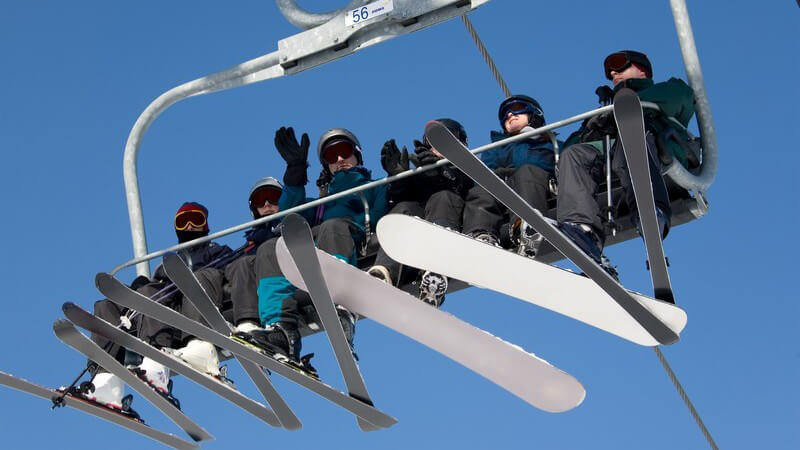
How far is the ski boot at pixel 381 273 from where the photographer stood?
391 inches

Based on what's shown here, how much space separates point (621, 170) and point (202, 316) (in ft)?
8.21

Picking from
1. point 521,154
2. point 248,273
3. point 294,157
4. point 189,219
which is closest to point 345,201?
point 294,157

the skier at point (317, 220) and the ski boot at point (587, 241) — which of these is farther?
the skier at point (317, 220)

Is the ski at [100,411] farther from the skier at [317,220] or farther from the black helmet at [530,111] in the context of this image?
the black helmet at [530,111]

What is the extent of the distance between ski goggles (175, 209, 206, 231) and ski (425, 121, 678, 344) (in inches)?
133

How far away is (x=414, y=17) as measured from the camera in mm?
10531

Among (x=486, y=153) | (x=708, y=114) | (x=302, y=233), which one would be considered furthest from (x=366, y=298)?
(x=708, y=114)

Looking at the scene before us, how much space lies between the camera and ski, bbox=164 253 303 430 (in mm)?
9672

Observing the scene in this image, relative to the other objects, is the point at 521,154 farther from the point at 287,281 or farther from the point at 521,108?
the point at 287,281

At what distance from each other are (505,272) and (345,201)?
5.71ft

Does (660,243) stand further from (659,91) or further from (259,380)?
(259,380)

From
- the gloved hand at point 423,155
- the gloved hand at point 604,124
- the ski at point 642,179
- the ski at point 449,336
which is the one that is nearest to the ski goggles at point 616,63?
the gloved hand at point 604,124

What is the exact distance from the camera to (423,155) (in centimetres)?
1020

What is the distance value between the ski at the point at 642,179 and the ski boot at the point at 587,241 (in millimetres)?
249
